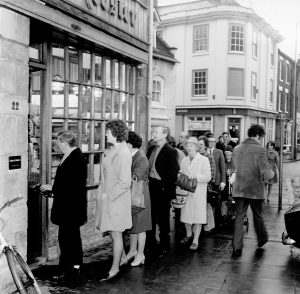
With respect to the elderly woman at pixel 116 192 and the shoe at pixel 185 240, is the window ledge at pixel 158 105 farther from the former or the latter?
the elderly woman at pixel 116 192

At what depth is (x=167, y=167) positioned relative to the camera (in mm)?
6871

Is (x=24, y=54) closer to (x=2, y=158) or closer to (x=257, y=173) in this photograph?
(x=2, y=158)

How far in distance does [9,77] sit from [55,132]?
5.64 ft

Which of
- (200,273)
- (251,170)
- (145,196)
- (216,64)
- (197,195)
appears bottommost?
(200,273)

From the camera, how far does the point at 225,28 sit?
98.1 ft

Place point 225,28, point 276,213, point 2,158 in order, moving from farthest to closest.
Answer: point 225,28 → point 276,213 → point 2,158

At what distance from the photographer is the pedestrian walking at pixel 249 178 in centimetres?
680

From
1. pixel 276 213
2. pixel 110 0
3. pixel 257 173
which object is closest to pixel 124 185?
pixel 257 173

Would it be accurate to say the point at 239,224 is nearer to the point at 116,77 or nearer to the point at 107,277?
the point at 107,277

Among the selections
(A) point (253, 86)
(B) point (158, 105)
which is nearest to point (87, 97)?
(B) point (158, 105)

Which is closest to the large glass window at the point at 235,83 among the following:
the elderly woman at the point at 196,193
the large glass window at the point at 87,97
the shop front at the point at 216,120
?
the shop front at the point at 216,120

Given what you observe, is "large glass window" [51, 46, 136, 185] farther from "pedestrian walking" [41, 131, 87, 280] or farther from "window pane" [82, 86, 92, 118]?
"pedestrian walking" [41, 131, 87, 280]

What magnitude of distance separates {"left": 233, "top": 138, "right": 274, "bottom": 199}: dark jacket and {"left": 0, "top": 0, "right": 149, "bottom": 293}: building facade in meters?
2.40

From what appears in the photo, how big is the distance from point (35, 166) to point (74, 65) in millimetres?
1756
